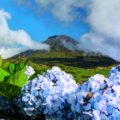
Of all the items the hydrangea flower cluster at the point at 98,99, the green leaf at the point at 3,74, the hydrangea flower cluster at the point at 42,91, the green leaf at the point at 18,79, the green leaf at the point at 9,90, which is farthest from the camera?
the green leaf at the point at 3,74

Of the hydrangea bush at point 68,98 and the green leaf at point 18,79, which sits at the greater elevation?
the green leaf at point 18,79

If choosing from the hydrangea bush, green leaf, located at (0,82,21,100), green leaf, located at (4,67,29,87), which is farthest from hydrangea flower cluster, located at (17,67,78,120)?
green leaf, located at (4,67,29,87)

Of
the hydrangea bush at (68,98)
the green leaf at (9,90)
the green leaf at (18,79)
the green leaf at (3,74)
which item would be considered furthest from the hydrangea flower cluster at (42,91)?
the green leaf at (3,74)

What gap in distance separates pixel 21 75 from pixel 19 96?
737 mm

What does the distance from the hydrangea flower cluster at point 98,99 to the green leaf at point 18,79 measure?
11.4 feet

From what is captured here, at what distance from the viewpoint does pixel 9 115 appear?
38.3 ft

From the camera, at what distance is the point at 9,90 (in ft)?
37.0

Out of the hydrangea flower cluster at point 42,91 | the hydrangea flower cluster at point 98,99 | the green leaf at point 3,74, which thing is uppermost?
the green leaf at point 3,74

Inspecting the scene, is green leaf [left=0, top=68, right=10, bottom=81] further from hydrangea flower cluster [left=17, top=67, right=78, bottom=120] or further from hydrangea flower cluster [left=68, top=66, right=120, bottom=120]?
hydrangea flower cluster [left=68, top=66, right=120, bottom=120]

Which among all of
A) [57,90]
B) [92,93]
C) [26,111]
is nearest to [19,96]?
[26,111]

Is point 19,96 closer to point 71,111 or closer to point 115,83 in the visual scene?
point 71,111

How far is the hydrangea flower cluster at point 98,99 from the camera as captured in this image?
7445 mm

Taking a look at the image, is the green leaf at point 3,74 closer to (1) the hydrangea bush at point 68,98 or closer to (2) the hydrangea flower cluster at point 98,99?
(1) the hydrangea bush at point 68,98

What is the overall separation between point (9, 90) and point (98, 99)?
13.3 ft
